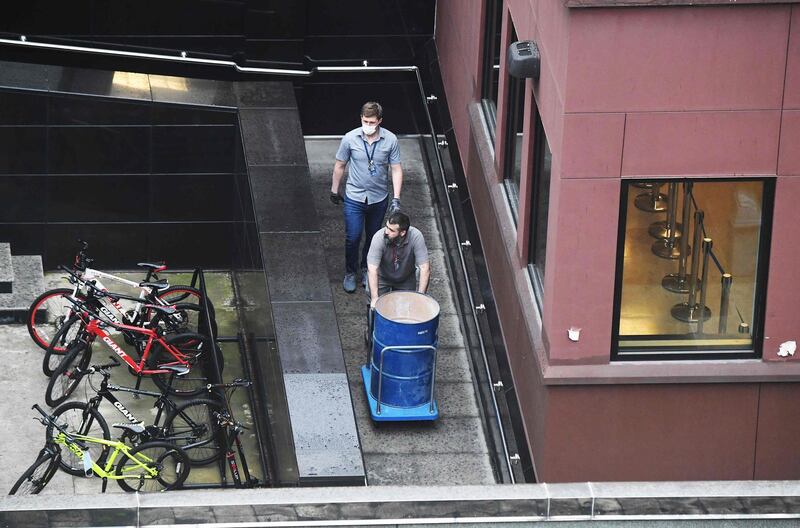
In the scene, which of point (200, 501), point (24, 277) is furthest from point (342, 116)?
point (200, 501)

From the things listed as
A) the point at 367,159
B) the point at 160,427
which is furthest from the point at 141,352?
the point at 367,159

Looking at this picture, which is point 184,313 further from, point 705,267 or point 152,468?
point 705,267

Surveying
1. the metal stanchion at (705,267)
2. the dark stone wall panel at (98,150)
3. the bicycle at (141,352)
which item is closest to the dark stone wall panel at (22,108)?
the dark stone wall panel at (98,150)

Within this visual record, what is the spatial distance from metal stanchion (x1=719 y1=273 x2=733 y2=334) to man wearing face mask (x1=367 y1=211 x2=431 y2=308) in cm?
296

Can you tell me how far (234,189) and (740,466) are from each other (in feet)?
24.5

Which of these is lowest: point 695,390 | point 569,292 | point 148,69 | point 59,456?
point 59,456

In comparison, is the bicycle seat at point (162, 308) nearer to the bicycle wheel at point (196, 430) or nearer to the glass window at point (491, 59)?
the bicycle wheel at point (196, 430)

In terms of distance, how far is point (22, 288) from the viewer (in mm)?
17750

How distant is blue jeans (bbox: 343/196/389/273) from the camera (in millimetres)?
16094

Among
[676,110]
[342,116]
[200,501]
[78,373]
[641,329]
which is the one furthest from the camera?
[342,116]

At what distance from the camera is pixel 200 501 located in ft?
31.0

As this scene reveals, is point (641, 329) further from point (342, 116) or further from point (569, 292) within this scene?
point (342, 116)

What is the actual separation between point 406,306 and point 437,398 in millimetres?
1029

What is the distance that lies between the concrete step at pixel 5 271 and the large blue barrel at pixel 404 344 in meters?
5.00
